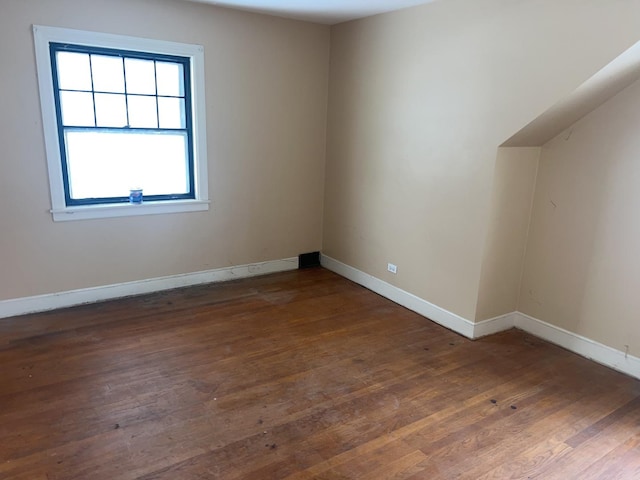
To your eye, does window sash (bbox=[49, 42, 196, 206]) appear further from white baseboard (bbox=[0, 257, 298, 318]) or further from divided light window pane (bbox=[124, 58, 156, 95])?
white baseboard (bbox=[0, 257, 298, 318])

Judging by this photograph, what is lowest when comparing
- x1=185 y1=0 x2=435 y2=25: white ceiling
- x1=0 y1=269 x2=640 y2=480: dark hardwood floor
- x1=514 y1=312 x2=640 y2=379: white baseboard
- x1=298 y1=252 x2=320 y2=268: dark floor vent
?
x1=0 y1=269 x2=640 y2=480: dark hardwood floor

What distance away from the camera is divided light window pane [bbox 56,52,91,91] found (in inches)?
139

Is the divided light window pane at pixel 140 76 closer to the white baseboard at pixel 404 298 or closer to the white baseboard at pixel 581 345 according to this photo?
the white baseboard at pixel 404 298

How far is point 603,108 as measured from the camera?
298cm

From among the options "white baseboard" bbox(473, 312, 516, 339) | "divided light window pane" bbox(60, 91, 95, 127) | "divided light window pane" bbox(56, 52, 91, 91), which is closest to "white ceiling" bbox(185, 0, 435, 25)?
"divided light window pane" bbox(56, 52, 91, 91)

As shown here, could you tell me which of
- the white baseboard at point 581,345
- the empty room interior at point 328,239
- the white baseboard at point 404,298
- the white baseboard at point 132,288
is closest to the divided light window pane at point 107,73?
the empty room interior at point 328,239

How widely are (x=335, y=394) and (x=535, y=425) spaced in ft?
3.73

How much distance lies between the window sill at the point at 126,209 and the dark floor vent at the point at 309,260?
1.27 metres

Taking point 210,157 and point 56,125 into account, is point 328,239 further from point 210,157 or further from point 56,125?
point 56,125

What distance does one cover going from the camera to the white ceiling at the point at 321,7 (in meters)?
3.61

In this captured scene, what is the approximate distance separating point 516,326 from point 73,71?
13.9ft

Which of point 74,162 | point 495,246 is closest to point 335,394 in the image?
point 495,246

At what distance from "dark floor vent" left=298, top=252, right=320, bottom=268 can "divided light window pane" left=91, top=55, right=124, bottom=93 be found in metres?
2.48

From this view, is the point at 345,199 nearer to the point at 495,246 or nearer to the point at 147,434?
the point at 495,246
